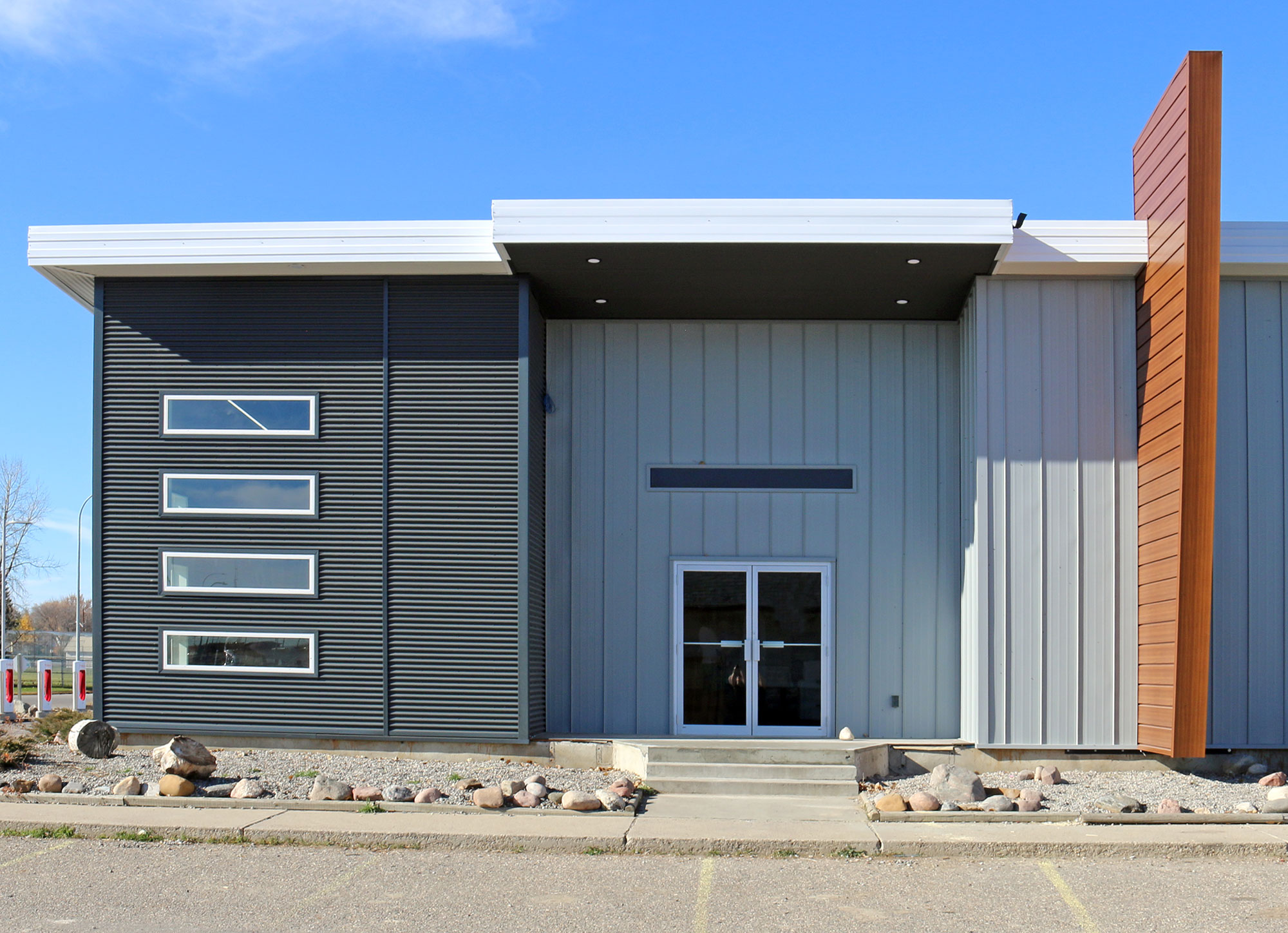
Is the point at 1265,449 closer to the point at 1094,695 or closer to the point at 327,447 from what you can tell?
the point at 1094,695

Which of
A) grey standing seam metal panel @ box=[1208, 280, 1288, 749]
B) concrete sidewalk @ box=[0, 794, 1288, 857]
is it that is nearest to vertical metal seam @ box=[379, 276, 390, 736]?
concrete sidewalk @ box=[0, 794, 1288, 857]

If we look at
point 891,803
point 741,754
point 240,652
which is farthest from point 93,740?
point 891,803

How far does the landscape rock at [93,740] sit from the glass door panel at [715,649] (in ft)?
20.4

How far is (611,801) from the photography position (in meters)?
9.88

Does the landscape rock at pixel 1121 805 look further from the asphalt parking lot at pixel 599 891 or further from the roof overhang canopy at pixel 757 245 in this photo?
the roof overhang canopy at pixel 757 245

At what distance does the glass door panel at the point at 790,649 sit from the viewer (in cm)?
1319

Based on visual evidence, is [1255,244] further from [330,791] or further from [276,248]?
[330,791]

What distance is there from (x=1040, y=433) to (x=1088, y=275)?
1786mm

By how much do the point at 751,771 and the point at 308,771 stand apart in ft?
14.4

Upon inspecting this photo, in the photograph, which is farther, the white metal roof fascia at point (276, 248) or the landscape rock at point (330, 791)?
the white metal roof fascia at point (276, 248)

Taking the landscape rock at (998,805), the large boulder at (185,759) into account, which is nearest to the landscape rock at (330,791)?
the large boulder at (185,759)

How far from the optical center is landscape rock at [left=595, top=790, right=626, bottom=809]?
984 centimetres

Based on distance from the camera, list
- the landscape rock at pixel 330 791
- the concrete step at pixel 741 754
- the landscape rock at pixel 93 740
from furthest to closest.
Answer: the landscape rock at pixel 93 740
the concrete step at pixel 741 754
the landscape rock at pixel 330 791

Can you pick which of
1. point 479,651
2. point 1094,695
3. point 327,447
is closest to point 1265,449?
point 1094,695
